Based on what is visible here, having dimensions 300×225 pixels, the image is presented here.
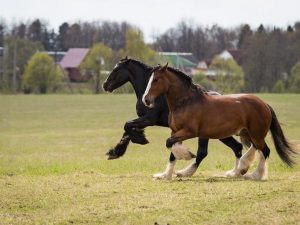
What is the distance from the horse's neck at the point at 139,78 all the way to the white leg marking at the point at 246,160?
247 cm

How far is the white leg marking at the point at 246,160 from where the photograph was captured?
13234 millimetres

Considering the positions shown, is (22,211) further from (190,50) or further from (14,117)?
(190,50)

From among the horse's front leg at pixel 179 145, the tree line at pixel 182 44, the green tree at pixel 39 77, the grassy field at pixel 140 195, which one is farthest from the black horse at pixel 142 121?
the green tree at pixel 39 77

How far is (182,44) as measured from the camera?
15375 centimetres

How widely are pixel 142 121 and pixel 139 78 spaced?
1.08 m

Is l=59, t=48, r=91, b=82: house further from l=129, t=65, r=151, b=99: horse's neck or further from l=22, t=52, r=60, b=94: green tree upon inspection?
l=129, t=65, r=151, b=99: horse's neck

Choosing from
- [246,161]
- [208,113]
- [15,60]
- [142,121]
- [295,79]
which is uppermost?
→ [208,113]

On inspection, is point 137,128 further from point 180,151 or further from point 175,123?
point 180,151

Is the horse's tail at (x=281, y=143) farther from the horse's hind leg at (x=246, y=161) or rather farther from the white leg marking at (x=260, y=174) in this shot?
the white leg marking at (x=260, y=174)

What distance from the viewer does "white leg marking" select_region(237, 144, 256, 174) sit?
13.2 meters

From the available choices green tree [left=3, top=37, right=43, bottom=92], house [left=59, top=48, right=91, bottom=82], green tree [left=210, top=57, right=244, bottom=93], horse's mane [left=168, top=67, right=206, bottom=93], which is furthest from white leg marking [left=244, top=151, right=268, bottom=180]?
house [left=59, top=48, right=91, bottom=82]

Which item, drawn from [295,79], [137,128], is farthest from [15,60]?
[137,128]

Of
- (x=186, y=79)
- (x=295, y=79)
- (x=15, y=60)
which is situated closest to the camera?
(x=186, y=79)

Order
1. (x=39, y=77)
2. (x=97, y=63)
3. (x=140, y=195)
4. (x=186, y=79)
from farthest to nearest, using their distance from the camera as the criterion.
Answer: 1. (x=97, y=63)
2. (x=39, y=77)
3. (x=186, y=79)
4. (x=140, y=195)
